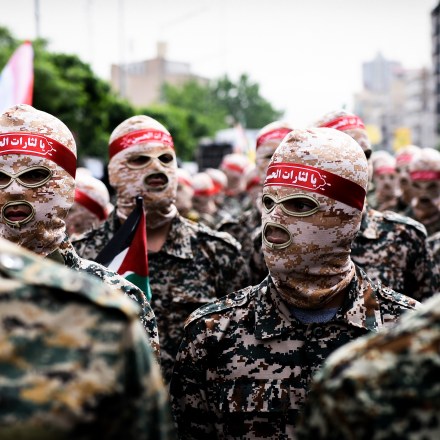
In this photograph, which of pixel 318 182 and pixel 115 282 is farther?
pixel 115 282

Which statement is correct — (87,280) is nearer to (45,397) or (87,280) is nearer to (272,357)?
(45,397)

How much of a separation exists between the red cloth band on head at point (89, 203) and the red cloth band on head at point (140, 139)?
1396 mm

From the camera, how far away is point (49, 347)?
5.68 ft

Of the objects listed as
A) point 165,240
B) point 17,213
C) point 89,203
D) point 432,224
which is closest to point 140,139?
point 165,240

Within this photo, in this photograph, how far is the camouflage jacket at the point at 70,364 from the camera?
169cm

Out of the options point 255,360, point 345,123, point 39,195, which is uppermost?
point 345,123

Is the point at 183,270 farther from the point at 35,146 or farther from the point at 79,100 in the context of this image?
the point at 79,100

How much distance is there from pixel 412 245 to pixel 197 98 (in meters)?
98.1

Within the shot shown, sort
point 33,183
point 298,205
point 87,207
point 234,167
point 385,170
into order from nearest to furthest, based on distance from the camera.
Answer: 1. point 298,205
2. point 33,183
3. point 87,207
4. point 385,170
5. point 234,167

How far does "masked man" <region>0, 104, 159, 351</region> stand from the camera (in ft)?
13.1

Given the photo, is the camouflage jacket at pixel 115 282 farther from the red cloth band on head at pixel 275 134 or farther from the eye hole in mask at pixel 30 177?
the red cloth band on head at pixel 275 134

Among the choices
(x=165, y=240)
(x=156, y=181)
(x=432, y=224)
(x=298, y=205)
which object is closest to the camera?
(x=298, y=205)

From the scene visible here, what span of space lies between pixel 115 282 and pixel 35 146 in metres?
0.81

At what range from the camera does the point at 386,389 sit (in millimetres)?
1769
